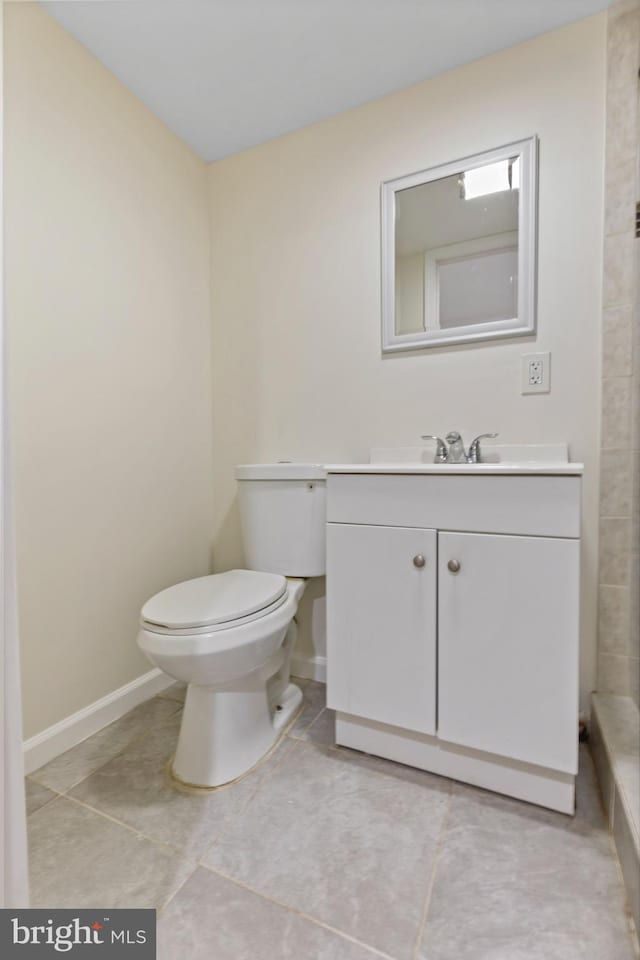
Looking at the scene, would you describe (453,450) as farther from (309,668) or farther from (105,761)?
(105,761)

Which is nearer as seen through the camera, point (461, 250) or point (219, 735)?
point (219, 735)

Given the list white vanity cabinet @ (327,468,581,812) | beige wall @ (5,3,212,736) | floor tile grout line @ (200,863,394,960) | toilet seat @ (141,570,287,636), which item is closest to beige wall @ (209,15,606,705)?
beige wall @ (5,3,212,736)

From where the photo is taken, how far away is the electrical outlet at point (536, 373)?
1.25 meters

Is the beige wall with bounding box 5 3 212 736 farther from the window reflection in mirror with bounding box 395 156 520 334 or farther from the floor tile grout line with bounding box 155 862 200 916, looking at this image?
the window reflection in mirror with bounding box 395 156 520 334

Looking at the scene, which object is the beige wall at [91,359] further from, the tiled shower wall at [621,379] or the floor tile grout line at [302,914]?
the tiled shower wall at [621,379]

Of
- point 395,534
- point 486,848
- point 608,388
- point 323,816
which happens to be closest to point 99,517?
point 395,534

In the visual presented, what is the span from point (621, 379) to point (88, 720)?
178 cm

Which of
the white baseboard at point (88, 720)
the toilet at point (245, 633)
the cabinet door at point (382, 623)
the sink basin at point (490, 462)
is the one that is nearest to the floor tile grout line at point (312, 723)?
the toilet at point (245, 633)

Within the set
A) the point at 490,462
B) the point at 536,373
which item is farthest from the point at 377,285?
the point at 490,462

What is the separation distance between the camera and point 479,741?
3.24ft

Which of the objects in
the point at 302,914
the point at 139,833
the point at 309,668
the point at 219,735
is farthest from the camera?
the point at 309,668

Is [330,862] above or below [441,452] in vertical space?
below

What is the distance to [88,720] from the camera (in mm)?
1259

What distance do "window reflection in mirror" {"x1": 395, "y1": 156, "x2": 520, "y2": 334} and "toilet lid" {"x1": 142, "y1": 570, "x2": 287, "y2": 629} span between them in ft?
3.05
